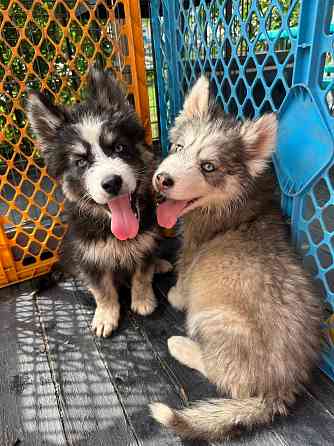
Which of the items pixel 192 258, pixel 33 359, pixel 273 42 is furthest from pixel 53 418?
pixel 273 42

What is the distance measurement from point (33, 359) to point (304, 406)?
1353 mm

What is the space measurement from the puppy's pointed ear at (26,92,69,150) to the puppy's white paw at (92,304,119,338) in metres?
0.98

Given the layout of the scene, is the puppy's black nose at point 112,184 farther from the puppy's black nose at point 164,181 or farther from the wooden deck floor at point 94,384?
the wooden deck floor at point 94,384

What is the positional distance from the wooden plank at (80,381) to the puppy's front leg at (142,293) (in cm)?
31

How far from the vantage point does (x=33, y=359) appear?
175 centimetres

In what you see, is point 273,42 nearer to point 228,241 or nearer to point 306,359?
point 228,241

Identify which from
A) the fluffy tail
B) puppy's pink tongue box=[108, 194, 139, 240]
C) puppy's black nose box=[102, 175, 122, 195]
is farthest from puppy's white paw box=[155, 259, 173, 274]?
the fluffy tail

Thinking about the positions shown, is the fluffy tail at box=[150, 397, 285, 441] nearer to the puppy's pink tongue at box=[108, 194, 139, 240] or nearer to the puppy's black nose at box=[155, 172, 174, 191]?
the puppy's pink tongue at box=[108, 194, 139, 240]

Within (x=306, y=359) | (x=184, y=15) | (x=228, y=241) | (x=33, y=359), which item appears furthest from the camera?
(x=184, y=15)

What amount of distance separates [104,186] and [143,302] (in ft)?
2.76

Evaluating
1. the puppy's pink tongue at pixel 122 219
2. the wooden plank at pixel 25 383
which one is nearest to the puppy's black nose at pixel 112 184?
the puppy's pink tongue at pixel 122 219

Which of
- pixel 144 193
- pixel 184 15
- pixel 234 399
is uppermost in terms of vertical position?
pixel 184 15

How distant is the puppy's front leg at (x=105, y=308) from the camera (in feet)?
6.18

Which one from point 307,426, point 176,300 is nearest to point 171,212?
point 176,300
